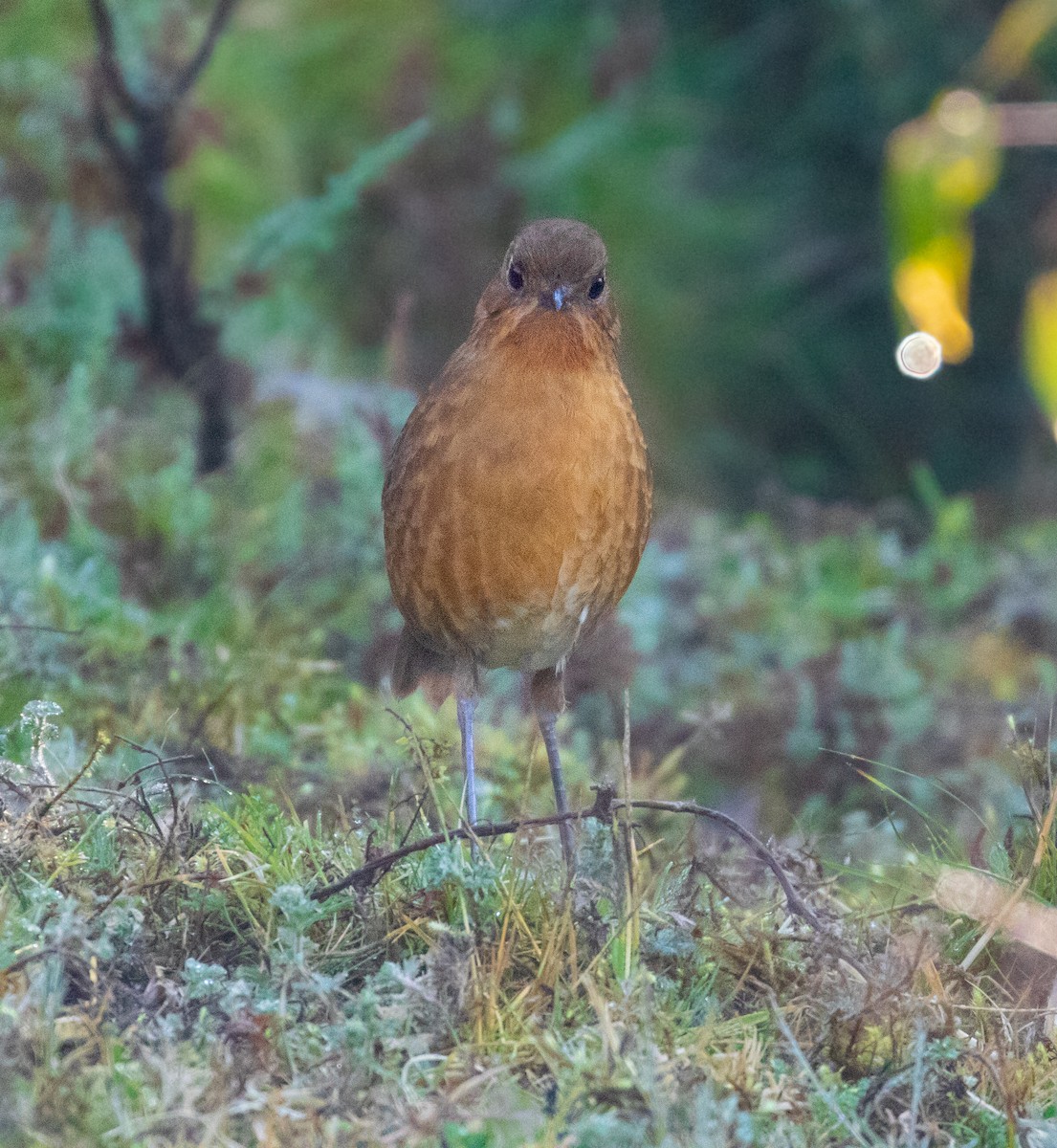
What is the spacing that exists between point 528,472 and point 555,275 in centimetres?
47

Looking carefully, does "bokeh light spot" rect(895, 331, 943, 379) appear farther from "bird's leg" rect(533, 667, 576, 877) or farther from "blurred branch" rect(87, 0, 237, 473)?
"blurred branch" rect(87, 0, 237, 473)

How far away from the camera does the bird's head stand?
357 cm

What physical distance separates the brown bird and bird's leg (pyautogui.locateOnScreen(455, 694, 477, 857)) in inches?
0.5

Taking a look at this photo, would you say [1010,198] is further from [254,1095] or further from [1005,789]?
[254,1095]

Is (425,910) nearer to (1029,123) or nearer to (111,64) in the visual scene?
(1029,123)

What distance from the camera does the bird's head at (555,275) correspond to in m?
3.57

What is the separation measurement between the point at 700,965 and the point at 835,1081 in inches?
14.3

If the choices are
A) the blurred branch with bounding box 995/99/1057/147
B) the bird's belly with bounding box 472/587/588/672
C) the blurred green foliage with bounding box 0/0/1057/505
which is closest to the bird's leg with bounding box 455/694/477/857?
the bird's belly with bounding box 472/587/588/672

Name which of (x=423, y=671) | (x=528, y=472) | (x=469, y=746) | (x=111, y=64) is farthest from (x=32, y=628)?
(x=111, y=64)

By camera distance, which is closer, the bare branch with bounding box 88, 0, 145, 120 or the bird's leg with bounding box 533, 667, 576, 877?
the bird's leg with bounding box 533, 667, 576, 877

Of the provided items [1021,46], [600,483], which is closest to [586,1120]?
[600,483]

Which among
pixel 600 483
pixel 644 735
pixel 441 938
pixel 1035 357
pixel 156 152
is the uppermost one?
pixel 156 152

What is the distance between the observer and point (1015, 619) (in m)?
6.02

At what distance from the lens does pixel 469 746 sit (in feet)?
12.5
